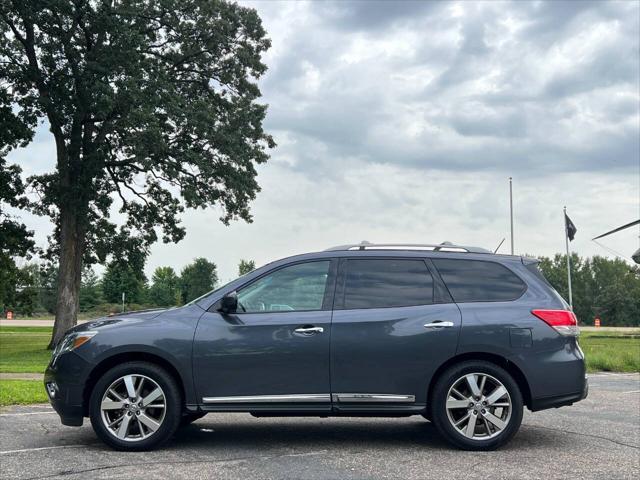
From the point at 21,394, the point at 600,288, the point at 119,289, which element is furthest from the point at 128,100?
the point at 600,288

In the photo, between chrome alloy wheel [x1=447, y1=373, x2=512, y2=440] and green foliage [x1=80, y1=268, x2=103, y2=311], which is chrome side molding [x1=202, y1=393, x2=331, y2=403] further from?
green foliage [x1=80, y1=268, x2=103, y2=311]

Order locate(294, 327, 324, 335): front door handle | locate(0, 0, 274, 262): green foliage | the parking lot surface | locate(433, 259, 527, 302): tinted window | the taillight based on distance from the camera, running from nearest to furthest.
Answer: the parking lot surface, locate(294, 327, 324, 335): front door handle, the taillight, locate(433, 259, 527, 302): tinted window, locate(0, 0, 274, 262): green foliage

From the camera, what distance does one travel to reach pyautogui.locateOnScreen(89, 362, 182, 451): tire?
6.43 meters

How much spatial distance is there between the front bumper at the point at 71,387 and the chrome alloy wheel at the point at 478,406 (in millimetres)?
3101

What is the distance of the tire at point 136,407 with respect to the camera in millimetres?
6434

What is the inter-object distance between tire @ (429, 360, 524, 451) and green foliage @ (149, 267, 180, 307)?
109 meters

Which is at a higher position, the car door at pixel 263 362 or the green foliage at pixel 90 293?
the green foliage at pixel 90 293

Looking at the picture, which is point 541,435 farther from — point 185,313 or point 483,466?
point 185,313

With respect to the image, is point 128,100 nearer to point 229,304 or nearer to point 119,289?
point 229,304

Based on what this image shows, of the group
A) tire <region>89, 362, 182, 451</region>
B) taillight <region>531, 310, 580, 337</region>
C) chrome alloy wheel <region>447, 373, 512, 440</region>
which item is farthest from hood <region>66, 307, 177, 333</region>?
taillight <region>531, 310, 580, 337</region>

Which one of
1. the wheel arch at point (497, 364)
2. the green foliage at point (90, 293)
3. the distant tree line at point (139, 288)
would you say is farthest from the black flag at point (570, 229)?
the green foliage at point (90, 293)

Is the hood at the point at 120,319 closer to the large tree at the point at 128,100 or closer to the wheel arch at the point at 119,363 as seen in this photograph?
the wheel arch at the point at 119,363

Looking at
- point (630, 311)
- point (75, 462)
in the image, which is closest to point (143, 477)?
point (75, 462)

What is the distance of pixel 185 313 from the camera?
670 cm
